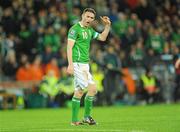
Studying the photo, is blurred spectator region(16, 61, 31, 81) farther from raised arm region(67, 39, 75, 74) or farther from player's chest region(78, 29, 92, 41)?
raised arm region(67, 39, 75, 74)

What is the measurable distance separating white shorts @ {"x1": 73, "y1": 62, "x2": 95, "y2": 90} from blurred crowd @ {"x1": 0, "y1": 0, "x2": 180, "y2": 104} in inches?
422

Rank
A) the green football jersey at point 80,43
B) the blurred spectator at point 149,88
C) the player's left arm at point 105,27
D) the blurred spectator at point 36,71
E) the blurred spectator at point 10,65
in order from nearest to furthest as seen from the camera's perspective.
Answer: the green football jersey at point 80,43, the player's left arm at point 105,27, the blurred spectator at point 10,65, the blurred spectator at point 36,71, the blurred spectator at point 149,88

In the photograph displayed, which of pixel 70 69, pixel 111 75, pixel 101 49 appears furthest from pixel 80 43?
pixel 101 49

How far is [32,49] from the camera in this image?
25516 millimetres

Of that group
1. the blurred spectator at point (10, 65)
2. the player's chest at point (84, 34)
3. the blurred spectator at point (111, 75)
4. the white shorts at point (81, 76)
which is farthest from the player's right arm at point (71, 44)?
the blurred spectator at point (111, 75)

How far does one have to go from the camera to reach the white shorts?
13.8 metres

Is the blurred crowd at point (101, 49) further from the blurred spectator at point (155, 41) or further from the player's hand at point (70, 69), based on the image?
the player's hand at point (70, 69)

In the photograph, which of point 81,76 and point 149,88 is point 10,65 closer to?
point 149,88

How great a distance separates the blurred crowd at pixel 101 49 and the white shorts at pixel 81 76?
10724mm

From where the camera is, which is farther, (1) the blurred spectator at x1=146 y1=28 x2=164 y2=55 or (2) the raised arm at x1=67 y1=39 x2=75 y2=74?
(1) the blurred spectator at x1=146 y1=28 x2=164 y2=55

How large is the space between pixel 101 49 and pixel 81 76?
1320 cm

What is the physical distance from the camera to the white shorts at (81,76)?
13.8 metres

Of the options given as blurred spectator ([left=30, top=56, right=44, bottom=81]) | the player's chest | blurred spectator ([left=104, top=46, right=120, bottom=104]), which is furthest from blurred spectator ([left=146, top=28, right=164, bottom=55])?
the player's chest

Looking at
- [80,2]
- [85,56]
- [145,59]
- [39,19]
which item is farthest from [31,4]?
[85,56]
